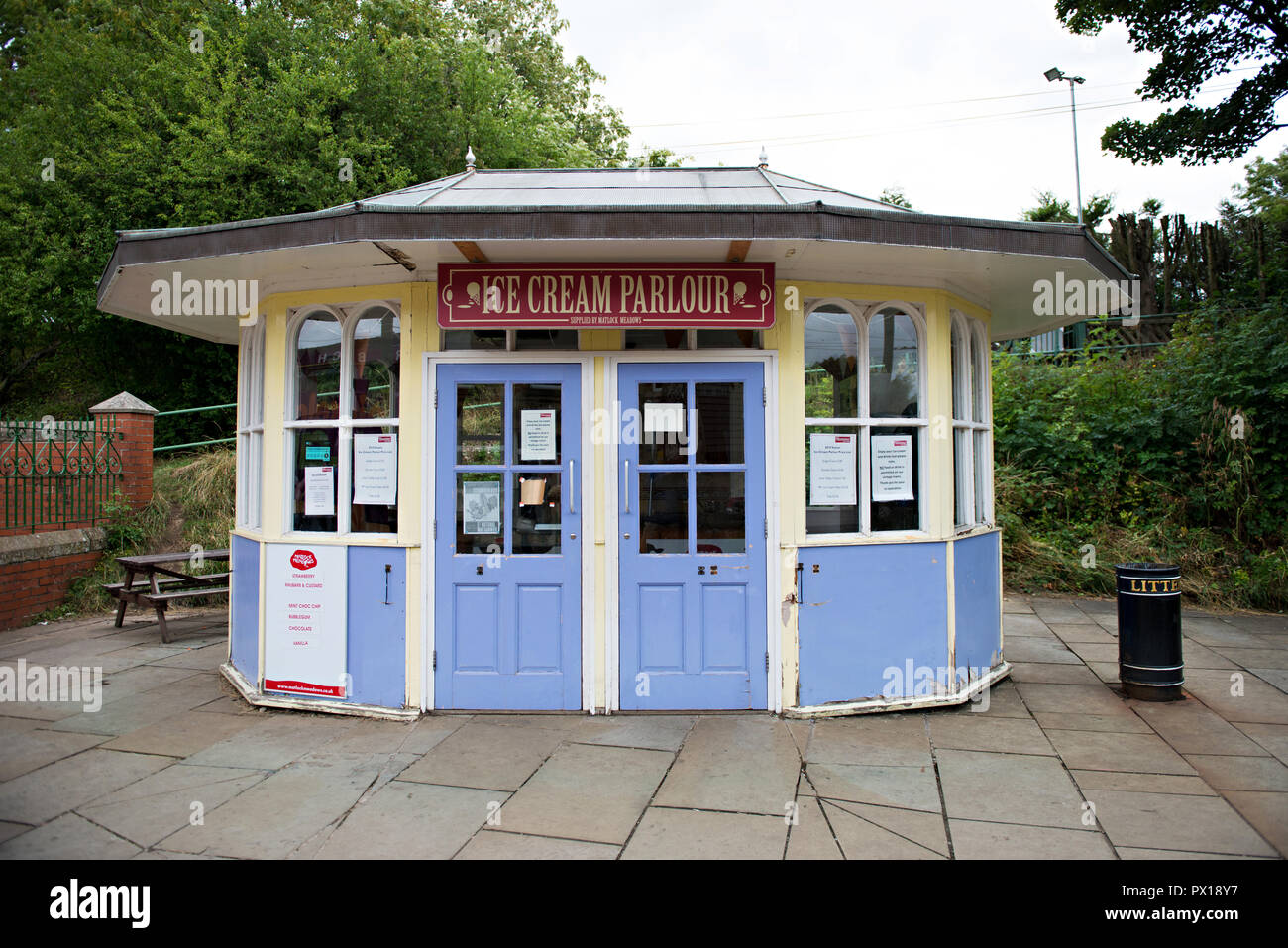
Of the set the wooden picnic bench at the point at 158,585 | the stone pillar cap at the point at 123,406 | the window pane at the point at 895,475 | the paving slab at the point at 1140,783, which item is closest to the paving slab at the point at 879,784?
the paving slab at the point at 1140,783

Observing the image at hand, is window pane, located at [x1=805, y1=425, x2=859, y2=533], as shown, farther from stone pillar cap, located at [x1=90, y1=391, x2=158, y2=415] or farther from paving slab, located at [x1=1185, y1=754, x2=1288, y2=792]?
stone pillar cap, located at [x1=90, y1=391, x2=158, y2=415]

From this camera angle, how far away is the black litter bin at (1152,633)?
18.6 feet

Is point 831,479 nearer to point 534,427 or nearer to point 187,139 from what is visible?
point 534,427

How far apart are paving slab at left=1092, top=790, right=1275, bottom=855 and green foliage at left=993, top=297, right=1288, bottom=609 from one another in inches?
256

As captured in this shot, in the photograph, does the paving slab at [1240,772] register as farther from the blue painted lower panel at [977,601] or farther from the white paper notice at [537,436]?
the white paper notice at [537,436]

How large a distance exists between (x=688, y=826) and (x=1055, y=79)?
942 inches

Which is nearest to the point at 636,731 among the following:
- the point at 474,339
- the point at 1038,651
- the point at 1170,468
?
the point at 474,339

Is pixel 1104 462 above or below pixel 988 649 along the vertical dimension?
above

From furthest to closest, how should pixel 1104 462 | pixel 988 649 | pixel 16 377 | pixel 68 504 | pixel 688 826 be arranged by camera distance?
pixel 16 377
pixel 1104 462
pixel 68 504
pixel 988 649
pixel 688 826

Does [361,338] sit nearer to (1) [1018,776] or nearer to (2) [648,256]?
(2) [648,256]

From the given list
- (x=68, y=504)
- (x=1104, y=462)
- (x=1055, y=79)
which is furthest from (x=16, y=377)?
(x=1055, y=79)

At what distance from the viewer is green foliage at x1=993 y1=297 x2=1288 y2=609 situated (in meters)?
9.55

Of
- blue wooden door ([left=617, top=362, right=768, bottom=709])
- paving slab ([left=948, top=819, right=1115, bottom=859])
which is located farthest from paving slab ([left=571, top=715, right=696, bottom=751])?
paving slab ([left=948, top=819, right=1115, bottom=859])
